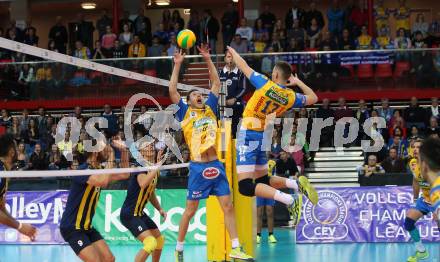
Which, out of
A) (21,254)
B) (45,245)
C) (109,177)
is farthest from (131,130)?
(109,177)

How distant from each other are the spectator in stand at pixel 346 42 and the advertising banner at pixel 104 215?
31.1 ft

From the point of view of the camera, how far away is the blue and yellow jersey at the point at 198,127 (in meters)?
12.1

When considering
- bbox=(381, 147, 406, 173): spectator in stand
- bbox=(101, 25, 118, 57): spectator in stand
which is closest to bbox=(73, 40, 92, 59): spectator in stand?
bbox=(101, 25, 118, 57): spectator in stand

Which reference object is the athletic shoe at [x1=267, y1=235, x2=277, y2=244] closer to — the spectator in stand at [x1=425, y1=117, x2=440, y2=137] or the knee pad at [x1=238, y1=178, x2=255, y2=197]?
the knee pad at [x1=238, y1=178, x2=255, y2=197]

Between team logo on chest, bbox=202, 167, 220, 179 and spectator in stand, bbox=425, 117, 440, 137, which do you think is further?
spectator in stand, bbox=425, 117, 440, 137

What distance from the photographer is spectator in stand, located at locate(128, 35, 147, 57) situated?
86.3 ft

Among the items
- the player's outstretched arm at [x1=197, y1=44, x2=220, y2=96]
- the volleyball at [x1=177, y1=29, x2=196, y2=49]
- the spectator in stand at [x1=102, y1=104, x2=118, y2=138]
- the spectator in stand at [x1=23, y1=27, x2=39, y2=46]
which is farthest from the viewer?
the spectator in stand at [x1=23, y1=27, x2=39, y2=46]

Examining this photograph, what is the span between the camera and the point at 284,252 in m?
15.7

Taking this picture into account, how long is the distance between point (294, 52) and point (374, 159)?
616 centimetres

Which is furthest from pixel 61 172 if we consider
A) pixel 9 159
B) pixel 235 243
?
pixel 235 243

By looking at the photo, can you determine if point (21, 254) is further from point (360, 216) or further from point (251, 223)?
point (360, 216)

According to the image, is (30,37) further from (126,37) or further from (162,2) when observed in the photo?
(162,2)

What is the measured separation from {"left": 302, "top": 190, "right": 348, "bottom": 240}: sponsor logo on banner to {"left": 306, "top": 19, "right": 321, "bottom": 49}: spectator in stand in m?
8.90

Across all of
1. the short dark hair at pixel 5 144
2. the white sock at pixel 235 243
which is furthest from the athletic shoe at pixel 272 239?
the short dark hair at pixel 5 144
